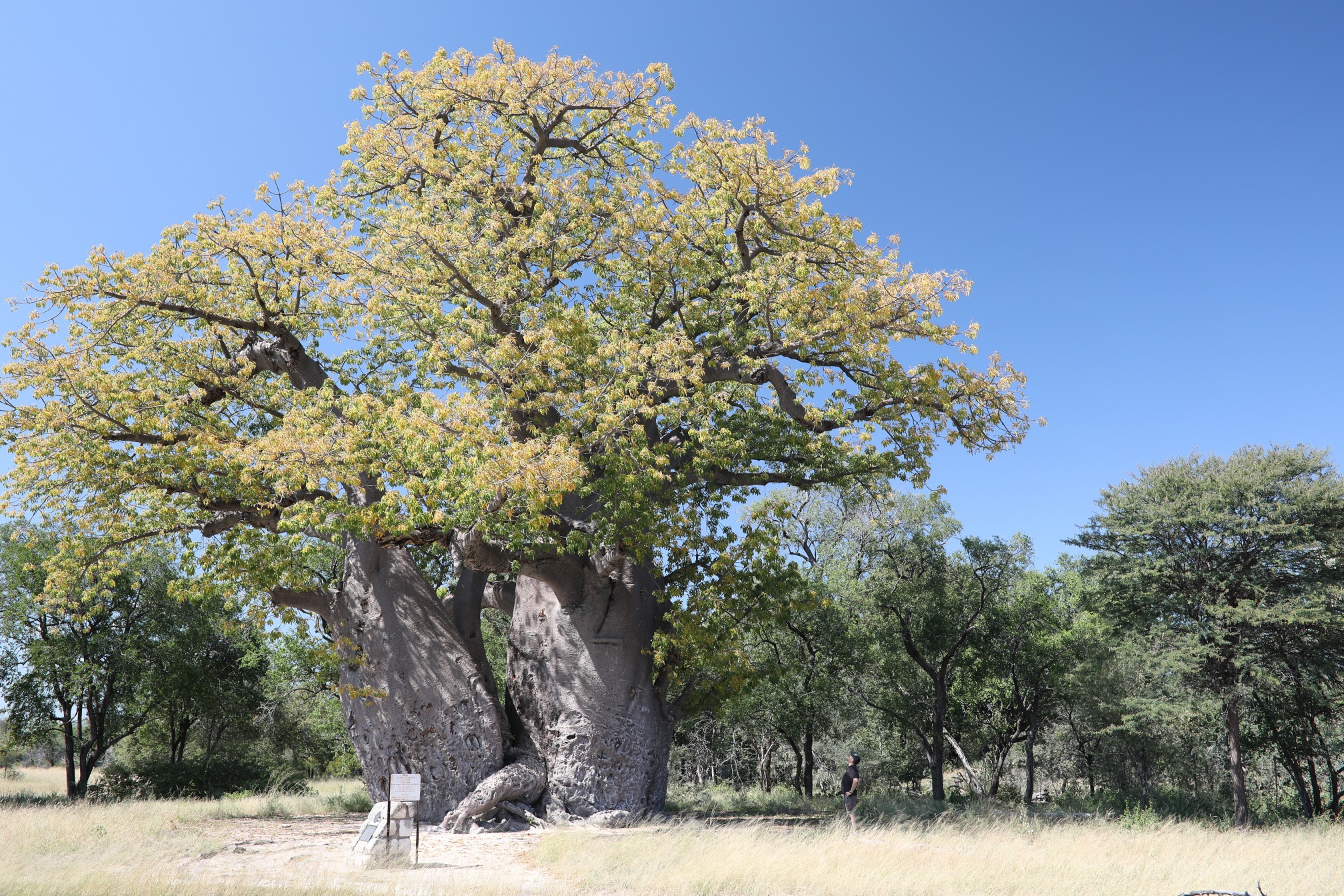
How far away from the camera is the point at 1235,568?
1700 cm

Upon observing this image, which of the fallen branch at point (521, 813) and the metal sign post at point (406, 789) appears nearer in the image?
the metal sign post at point (406, 789)

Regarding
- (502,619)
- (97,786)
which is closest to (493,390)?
(502,619)

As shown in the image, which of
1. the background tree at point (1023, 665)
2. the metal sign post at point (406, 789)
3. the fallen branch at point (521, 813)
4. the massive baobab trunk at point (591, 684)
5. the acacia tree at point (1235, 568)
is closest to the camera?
the metal sign post at point (406, 789)

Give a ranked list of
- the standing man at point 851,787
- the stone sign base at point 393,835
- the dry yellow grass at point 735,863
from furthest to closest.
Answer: the standing man at point 851,787 → the stone sign base at point 393,835 → the dry yellow grass at point 735,863

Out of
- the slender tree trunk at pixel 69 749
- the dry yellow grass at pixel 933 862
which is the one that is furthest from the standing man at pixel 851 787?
the slender tree trunk at pixel 69 749

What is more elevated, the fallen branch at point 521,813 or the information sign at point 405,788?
the information sign at point 405,788

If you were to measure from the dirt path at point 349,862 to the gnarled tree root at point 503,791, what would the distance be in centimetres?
31

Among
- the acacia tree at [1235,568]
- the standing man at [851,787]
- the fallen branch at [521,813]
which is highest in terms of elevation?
the acacia tree at [1235,568]

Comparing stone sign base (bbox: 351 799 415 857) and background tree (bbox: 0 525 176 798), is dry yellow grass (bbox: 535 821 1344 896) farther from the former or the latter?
background tree (bbox: 0 525 176 798)

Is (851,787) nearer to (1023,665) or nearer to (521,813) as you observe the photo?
(521,813)

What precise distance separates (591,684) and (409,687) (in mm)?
2801

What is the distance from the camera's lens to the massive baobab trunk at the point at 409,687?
43.5ft

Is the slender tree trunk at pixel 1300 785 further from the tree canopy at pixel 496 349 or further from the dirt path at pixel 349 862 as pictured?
the dirt path at pixel 349 862

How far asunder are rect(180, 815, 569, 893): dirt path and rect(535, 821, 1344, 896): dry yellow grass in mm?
657
